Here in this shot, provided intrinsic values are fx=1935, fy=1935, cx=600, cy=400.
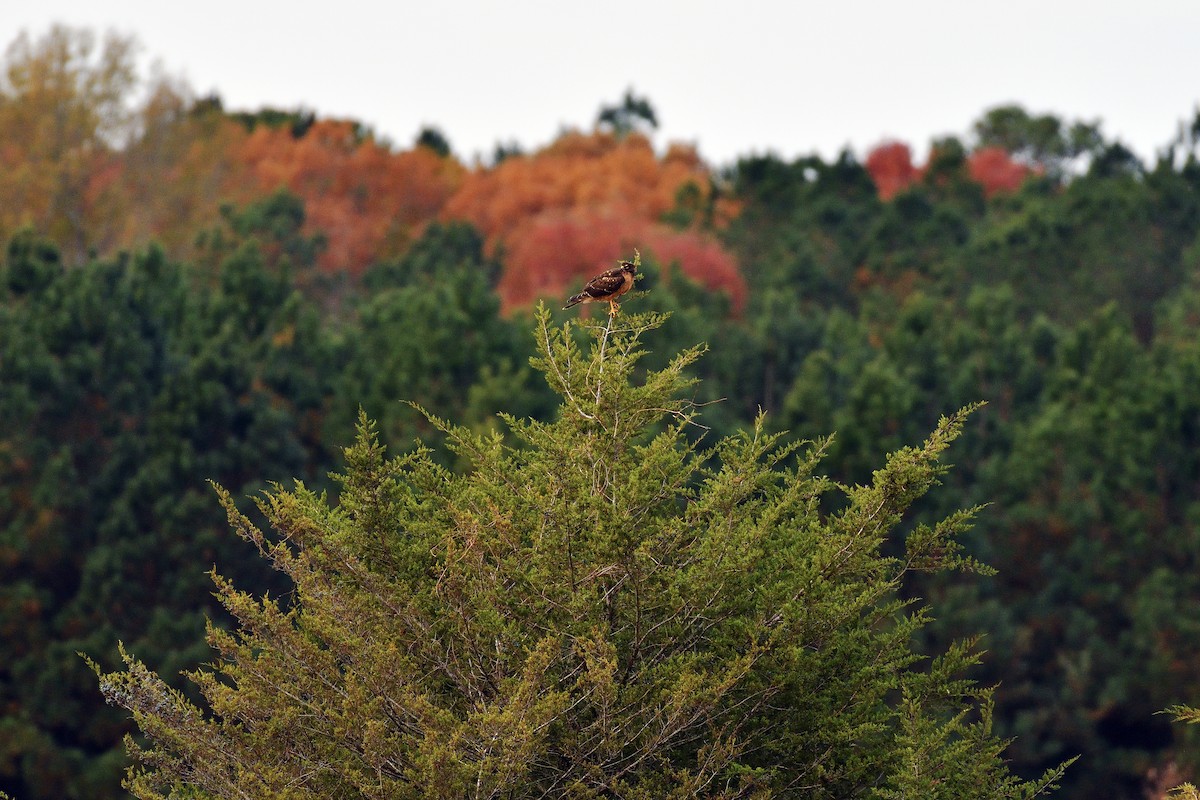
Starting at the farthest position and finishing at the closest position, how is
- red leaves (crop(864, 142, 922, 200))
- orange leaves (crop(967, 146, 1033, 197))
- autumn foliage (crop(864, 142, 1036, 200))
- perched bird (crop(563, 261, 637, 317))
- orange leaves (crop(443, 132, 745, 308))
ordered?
red leaves (crop(864, 142, 922, 200))
autumn foliage (crop(864, 142, 1036, 200))
orange leaves (crop(967, 146, 1033, 197))
orange leaves (crop(443, 132, 745, 308))
perched bird (crop(563, 261, 637, 317))

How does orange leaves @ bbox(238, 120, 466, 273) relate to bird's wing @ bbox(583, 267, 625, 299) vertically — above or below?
above

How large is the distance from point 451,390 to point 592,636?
24838mm

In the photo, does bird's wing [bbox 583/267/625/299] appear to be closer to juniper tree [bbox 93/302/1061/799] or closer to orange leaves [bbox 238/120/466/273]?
juniper tree [bbox 93/302/1061/799]

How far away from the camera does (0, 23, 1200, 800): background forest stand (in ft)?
96.6

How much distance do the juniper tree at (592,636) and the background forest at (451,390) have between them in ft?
50.2

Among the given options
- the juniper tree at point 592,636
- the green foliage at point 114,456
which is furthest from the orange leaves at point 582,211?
the juniper tree at point 592,636

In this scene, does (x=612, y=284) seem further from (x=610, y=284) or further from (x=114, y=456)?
(x=114, y=456)

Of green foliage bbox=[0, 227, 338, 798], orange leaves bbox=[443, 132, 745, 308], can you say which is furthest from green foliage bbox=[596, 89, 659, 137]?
green foliage bbox=[0, 227, 338, 798]

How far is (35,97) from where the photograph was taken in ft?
139

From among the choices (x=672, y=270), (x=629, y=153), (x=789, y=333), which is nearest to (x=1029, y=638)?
(x=789, y=333)

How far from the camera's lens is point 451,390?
111 ft

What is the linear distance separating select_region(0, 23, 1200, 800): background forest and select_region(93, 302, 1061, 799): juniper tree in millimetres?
15312

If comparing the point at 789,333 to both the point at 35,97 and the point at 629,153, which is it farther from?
the point at 629,153

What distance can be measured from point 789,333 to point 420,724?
103 feet
